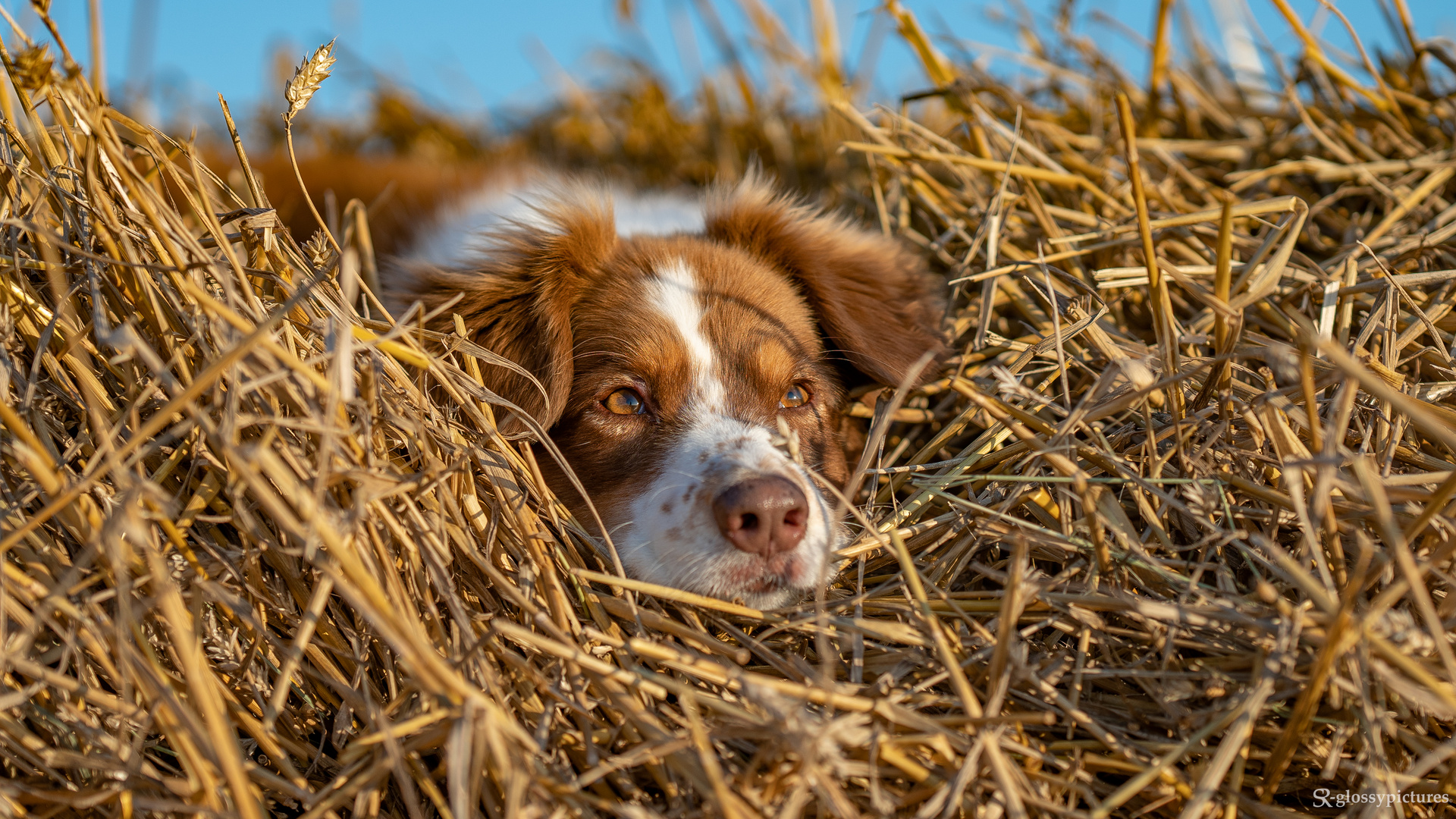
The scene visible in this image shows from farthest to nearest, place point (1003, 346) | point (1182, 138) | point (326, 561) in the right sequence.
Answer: point (1182, 138)
point (1003, 346)
point (326, 561)

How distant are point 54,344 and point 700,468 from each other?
129 cm

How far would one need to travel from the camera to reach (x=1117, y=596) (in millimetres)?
1606

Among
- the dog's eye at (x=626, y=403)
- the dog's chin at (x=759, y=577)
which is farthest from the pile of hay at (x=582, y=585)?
the dog's eye at (x=626, y=403)

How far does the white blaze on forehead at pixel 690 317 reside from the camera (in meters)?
2.30

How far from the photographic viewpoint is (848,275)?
274 centimetres

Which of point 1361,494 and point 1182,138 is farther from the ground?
point 1182,138

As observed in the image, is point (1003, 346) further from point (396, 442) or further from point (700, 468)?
point (396, 442)

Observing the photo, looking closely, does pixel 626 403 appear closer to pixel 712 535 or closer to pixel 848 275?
pixel 712 535

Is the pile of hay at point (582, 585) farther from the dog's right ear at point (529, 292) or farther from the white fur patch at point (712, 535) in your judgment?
the dog's right ear at point (529, 292)

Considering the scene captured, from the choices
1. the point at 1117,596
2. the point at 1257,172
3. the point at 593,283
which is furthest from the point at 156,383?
the point at 1257,172

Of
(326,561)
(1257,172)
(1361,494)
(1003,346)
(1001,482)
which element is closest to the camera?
(326,561)

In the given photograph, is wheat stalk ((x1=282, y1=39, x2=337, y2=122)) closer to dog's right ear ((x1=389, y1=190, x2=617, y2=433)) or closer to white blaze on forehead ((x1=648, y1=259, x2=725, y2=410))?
dog's right ear ((x1=389, y1=190, x2=617, y2=433))

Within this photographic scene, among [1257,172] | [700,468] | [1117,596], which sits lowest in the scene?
[1117,596]

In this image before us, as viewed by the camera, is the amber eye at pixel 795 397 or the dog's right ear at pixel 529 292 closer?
the dog's right ear at pixel 529 292
